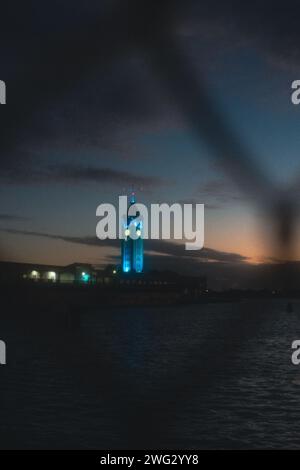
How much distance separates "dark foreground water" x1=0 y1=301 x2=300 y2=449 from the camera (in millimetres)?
12305

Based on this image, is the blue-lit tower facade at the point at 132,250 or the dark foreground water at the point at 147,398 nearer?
the dark foreground water at the point at 147,398

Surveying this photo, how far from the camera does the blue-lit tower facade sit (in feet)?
383

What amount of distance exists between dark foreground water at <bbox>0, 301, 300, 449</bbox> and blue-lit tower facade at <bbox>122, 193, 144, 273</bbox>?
8719 centimetres

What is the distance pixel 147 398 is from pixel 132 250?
10253 cm

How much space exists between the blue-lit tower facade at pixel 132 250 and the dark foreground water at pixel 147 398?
286 ft

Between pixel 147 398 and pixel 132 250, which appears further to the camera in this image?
pixel 132 250

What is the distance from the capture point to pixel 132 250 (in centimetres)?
11806

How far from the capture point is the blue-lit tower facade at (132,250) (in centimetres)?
11681

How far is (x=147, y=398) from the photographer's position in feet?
51.2

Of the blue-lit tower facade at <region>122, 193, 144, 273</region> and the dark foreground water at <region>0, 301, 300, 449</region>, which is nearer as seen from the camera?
the dark foreground water at <region>0, 301, 300, 449</region>

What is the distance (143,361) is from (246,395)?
8378mm

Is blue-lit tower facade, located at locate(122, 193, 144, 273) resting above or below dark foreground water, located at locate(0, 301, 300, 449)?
above

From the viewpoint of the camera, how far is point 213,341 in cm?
3184

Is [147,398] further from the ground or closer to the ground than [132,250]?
closer to the ground
